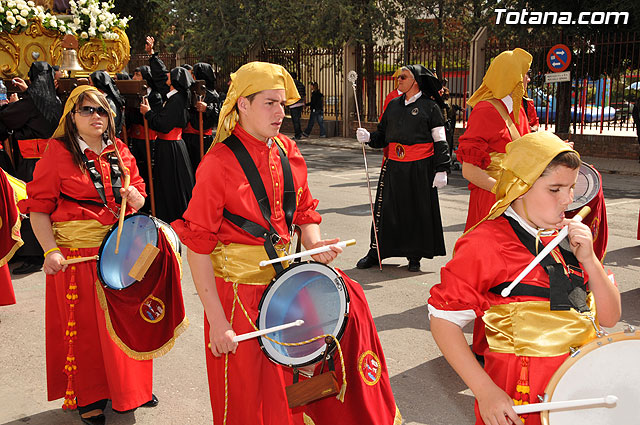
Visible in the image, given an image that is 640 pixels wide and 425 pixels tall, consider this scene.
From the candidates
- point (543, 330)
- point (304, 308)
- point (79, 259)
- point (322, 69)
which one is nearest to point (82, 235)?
point (79, 259)

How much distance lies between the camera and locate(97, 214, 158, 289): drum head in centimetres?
419

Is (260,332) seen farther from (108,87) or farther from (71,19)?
(71,19)

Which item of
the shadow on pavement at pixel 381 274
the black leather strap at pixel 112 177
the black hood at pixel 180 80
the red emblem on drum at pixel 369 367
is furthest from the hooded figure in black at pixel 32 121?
the red emblem on drum at pixel 369 367

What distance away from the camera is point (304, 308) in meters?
3.13

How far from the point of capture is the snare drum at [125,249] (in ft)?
13.7

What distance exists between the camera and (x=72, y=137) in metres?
Result: 4.38

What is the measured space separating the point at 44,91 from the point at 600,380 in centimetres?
688

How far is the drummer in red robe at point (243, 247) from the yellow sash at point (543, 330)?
82cm

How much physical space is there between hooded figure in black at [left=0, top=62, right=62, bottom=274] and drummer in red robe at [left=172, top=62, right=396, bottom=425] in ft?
16.6

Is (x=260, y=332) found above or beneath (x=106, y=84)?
beneath

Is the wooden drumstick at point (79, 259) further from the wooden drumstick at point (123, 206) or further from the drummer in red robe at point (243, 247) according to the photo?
the drummer in red robe at point (243, 247)

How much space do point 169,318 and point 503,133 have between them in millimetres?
2770

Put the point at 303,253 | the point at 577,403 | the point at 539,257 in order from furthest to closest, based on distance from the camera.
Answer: the point at 303,253
the point at 539,257
the point at 577,403

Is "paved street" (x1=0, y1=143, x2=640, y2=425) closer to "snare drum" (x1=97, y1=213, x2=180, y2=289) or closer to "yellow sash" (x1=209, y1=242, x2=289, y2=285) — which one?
"snare drum" (x1=97, y1=213, x2=180, y2=289)
